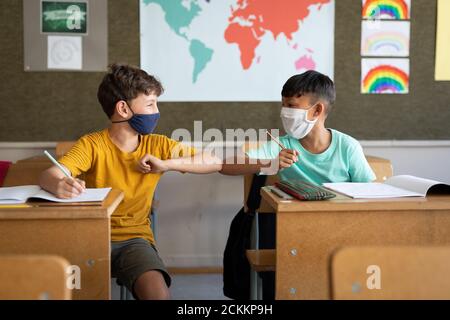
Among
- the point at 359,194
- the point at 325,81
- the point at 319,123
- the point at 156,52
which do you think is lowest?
the point at 359,194

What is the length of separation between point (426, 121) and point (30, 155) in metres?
2.44

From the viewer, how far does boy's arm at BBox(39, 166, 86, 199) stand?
4.85 feet

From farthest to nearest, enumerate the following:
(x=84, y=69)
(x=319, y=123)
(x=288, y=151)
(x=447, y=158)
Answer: (x=447, y=158)
(x=84, y=69)
(x=319, y=123)
(x=288, y=151)

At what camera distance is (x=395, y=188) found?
5.51 ft

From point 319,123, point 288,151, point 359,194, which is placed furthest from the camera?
point 319,123

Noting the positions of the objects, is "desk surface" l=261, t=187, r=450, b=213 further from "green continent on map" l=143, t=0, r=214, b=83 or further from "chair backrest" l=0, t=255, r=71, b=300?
"green continent on map" l=143, t=0, r=214, b=83

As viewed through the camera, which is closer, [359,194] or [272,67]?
[359,194]

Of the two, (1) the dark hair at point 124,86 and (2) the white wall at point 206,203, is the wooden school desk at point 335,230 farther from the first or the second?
(2) the white wall at point 206,203

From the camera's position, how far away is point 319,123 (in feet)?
6.79

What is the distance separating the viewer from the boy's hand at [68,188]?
1.47 meters

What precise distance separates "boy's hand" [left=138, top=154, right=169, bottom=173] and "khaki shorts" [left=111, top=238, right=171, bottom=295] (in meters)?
0.24

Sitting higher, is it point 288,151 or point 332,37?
point 332,37
